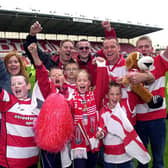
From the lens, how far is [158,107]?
2115 mm

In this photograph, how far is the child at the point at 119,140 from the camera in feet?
6.25

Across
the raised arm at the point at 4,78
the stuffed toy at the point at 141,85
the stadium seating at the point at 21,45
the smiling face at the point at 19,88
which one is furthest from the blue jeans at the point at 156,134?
the stadium seating at the point at 21,45

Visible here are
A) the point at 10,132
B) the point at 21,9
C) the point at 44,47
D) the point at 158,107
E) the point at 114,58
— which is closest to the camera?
the point at 10,132

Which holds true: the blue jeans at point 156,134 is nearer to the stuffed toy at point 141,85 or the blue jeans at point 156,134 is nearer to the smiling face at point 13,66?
the stuffed toy at point 141,85

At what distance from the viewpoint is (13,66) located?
229cm

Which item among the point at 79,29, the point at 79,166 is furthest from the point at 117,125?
the point at 79,29

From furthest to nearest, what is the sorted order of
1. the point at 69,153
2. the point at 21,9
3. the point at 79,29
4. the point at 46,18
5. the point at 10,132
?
the point at 79,29, the point at 46,18, the point at 21,9, the point at 69,153, the point at 10,132

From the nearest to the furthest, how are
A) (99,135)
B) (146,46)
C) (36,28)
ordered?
(99,135) < (36,28) < (146,46)

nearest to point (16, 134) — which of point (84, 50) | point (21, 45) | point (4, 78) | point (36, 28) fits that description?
point (4, 78)

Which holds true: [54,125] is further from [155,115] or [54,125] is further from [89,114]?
[155,115]

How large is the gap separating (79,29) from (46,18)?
6101 millimetres

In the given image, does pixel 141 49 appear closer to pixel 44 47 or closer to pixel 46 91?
pixel 46 91

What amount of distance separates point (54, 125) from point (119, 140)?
0.64 meters

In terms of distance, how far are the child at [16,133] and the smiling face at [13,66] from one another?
0.56 m
